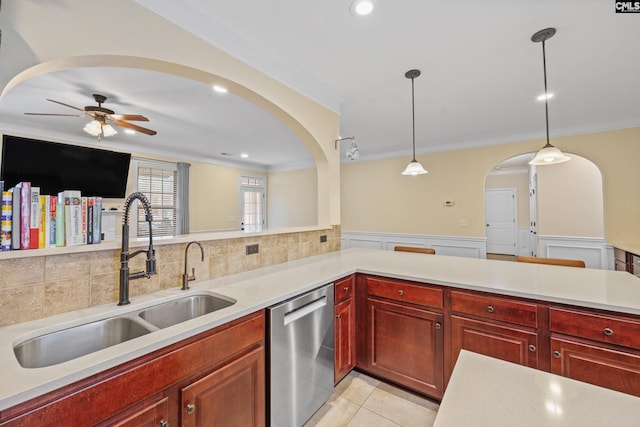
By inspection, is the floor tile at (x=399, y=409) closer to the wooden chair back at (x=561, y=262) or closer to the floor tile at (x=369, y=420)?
the floor tile at (x=369, y=420)

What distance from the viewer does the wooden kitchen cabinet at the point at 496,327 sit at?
1506 millimetres

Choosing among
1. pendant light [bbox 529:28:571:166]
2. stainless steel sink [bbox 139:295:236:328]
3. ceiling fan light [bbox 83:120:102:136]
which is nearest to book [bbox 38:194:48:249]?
stainless steel sink [bbox 139:295:236:328]

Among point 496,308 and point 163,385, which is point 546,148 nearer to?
point 496,308

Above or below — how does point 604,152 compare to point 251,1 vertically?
below

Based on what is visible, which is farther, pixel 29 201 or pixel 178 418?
pixel 29 201

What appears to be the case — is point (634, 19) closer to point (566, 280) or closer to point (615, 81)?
point (615, 81)

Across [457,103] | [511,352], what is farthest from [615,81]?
[511,352]

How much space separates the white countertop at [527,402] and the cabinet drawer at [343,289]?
46.3 inches

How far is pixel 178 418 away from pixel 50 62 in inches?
63.9

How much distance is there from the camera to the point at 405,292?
6.19 feet

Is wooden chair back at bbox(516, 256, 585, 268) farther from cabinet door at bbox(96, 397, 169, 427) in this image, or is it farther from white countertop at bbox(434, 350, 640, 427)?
cabinet door at bbox(96, 397, 169, 427)

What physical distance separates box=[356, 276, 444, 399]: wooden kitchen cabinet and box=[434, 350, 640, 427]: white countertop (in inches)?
43.6

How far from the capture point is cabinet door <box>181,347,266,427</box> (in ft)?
3.46

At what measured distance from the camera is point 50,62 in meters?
1.18
